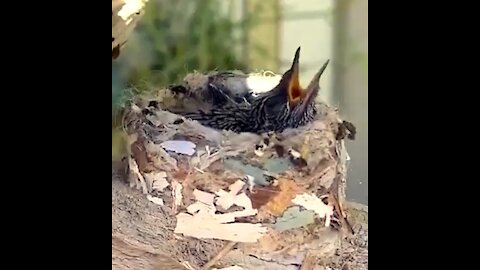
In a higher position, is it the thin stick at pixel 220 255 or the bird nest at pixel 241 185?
the bird nest at pixel 241 185

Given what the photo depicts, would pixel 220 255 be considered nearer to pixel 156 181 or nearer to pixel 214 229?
pixel 214 229

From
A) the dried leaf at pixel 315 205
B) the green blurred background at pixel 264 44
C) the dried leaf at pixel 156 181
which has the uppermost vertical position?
the green blurred background at pixel 264 44

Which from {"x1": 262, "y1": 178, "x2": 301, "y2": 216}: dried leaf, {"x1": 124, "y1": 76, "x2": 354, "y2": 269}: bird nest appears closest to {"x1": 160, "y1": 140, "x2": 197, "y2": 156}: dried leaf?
{"x1": 124, "y1": 76, "x2": 354, "y2": 269}: bird nest

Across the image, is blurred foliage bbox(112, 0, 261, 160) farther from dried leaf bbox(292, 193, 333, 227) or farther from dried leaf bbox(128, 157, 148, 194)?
dried leaf bbox(292, 193, 333, 227)

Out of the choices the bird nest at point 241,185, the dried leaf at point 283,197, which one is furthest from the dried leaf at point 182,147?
the dried leaf at point 283,197

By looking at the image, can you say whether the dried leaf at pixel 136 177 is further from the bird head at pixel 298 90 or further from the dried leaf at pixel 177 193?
the bird head at pixel 298 90
